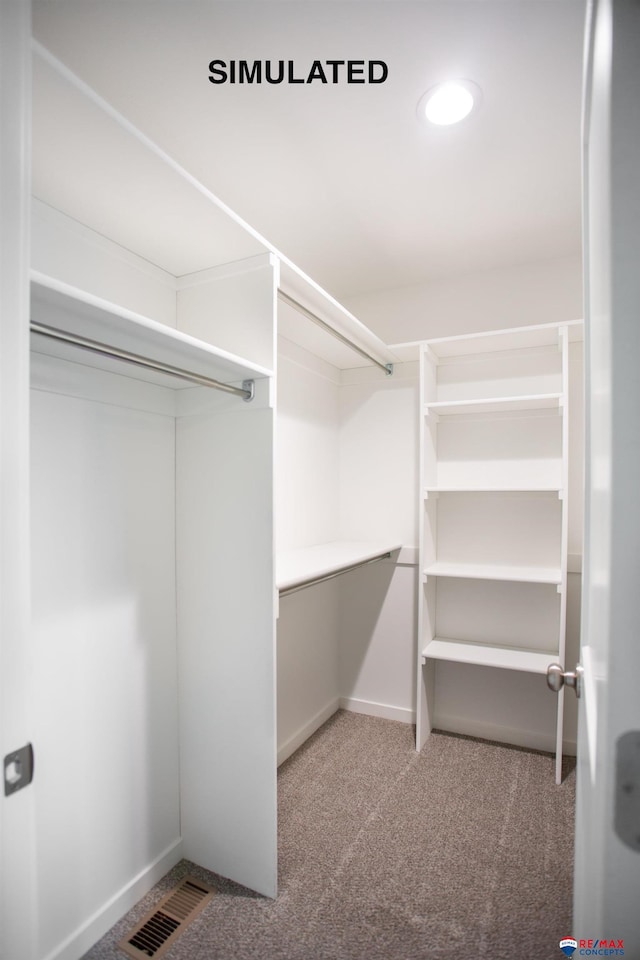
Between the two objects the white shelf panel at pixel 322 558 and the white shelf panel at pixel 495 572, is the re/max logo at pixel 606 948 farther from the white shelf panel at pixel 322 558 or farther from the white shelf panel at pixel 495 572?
the white shelf panel at pixel 495 572

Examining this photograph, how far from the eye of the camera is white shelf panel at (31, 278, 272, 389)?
3.24 feet

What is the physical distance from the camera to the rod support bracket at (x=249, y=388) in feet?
5.27

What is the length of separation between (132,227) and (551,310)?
2104 millimetres

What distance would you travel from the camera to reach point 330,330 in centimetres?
227

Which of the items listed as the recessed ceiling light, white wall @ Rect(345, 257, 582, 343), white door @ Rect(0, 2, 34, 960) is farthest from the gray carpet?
the recessed ceiling light

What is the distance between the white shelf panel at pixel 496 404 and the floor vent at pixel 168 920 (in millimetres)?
2146

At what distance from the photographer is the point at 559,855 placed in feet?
5.96

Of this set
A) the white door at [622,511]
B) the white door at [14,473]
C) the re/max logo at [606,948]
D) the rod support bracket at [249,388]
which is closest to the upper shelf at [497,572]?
the rod support bracket at [249,388]

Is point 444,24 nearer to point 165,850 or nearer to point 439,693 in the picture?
point 165,850

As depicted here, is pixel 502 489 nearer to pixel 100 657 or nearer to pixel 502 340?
pixel 502 340

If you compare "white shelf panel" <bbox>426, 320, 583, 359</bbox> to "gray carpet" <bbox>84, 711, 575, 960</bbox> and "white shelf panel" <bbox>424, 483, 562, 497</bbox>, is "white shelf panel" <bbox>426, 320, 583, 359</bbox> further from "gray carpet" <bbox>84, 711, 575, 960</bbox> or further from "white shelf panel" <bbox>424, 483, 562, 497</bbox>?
"gray carpet" <bbox>84, 711, 575, 960</bbox>

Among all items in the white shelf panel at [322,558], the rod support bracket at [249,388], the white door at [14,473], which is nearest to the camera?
the white door at [14,473]

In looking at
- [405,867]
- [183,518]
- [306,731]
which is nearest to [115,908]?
[405,867]

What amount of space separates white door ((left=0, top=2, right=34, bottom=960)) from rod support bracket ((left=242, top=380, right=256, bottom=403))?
35.7 inches
